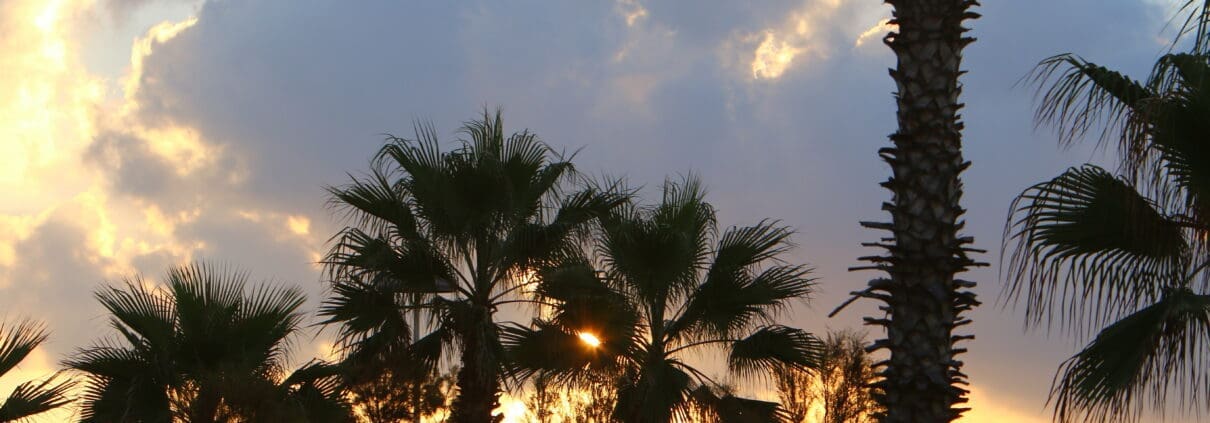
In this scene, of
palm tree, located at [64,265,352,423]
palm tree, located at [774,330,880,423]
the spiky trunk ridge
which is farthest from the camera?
palm tree, located at [774,330,880,423]

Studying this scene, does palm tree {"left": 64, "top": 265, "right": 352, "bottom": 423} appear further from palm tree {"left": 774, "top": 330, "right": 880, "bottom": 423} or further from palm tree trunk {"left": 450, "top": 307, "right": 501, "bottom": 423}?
palm tree {"left": 774, "top": 330, "right": 880, "bottom": 423}

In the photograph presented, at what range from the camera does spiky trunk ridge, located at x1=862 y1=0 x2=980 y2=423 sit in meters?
6.60

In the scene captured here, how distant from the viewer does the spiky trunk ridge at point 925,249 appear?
6598 mm

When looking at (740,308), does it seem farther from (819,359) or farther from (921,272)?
(921,272)

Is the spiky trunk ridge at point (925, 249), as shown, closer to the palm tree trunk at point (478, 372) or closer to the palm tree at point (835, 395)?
the palm tree trunk at point (478, 372)

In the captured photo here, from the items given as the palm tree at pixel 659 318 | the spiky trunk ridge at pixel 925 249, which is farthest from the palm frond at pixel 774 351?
the spiky trunk ridge at pixel 925 249

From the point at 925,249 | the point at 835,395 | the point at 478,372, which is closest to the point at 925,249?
the point at 925,249

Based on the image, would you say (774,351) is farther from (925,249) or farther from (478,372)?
(925,249)

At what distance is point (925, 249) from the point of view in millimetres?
6664

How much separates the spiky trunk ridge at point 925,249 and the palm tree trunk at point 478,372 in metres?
8.49

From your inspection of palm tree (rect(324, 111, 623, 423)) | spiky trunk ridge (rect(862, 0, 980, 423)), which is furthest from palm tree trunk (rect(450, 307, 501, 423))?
spiky trunk ridge (rect(862, 0, 980, 423))

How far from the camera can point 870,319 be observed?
6637mm

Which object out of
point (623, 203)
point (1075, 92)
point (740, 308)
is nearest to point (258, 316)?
point (623, 203)

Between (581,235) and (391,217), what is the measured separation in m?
2.29
